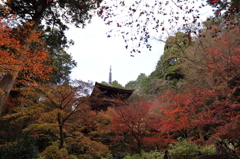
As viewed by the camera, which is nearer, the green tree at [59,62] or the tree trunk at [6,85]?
the tree trunk at [6,85]

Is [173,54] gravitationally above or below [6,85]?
above

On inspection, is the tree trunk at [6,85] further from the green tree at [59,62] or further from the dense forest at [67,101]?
the green tree at [59,62]

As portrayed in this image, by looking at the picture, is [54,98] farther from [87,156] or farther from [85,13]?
[85,13]

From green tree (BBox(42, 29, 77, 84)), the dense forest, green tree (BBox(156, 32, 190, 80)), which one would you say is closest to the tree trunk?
the dense forest

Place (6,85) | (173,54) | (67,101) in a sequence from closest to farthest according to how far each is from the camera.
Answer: (6,85) < (67,101) < (173,54)

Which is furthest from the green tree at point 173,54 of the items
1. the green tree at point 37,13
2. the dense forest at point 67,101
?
the green tree at point 37,13

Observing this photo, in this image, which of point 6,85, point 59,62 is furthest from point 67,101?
point 59,62

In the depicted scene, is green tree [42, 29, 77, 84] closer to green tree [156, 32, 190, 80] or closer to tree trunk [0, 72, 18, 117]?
tree trunk [0, 72, 18, 117]

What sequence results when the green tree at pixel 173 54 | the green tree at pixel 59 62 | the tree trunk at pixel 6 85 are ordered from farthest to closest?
the green tree at pixel 59 62 → the green tree at pixel 173 54 → the tree trunk at pixel 6 85

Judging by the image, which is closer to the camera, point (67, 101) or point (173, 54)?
point (67, 101)

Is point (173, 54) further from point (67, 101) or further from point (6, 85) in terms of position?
point (6, 85)

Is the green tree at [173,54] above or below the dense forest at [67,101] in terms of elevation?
above

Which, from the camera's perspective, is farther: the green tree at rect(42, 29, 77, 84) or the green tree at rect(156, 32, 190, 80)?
the green tree at rect(42, 29, 77, 84)

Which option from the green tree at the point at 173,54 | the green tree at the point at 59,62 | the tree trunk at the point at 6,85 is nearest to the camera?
the tree trunk at the point at 6,85
